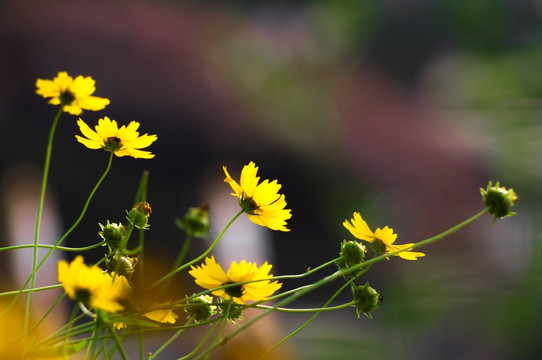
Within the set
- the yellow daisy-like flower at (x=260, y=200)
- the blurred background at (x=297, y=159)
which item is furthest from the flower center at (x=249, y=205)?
the blurred background at (x=297, y=159)

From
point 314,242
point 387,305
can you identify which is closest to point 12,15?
point 314,242

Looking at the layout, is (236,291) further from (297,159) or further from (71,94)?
(297,159)

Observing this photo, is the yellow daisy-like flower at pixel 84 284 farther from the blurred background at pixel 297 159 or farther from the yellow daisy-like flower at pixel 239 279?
the blurred background at pixel 297 159

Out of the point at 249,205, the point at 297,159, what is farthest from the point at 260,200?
the point at 297,159

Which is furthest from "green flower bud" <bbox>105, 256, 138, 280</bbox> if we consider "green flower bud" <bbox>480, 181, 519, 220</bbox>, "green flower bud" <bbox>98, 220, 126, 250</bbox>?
"green flower bud" <bbox>480, 181, 519, 220</bbox>

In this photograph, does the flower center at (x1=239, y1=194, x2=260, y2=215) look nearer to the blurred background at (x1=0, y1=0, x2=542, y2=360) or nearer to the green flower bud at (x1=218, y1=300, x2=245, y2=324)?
the green flower bud at (x1=218, y1=300, x2=245, y2=324)

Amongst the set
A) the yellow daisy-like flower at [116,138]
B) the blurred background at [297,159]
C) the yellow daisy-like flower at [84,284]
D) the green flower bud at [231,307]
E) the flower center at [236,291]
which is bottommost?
the yellow daisy-like flower at [84,284]

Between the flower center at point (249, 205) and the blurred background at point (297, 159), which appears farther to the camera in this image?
the blurred background at point (297, 159)
